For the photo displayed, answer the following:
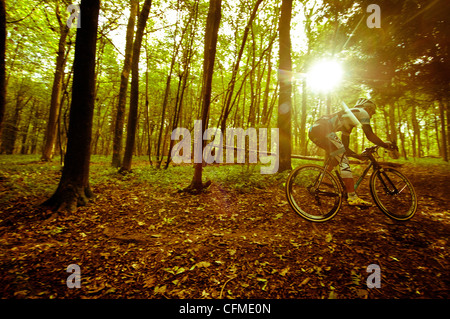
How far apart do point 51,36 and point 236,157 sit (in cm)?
1622

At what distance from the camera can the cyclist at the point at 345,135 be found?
396 cm

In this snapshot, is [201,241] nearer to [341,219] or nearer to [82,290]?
[82,290]

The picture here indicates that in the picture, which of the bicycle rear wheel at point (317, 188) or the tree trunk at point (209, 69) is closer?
the bicycle rear wheel at point (317, 188)

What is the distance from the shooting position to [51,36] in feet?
37.9

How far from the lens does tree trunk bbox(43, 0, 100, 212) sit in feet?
15.9

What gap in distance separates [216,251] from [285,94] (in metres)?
7.31

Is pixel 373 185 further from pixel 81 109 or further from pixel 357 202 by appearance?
pixel 81 109

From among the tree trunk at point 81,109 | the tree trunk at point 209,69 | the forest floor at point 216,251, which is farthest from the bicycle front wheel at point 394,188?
the tree trunk at point 81,109

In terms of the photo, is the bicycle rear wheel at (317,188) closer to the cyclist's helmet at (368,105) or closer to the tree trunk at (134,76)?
the cyclist's helmet at (368,105)

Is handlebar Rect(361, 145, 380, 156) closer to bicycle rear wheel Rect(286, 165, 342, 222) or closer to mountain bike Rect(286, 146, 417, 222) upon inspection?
mountain bike Rect(286, 146, 417, 222)

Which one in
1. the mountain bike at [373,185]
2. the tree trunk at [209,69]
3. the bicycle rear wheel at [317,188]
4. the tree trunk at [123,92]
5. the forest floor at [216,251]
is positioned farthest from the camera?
the tree trunk at [123,92]

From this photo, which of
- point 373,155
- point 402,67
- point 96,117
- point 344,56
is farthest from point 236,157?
point 96,117

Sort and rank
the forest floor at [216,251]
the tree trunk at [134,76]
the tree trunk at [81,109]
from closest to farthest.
A: the forest floor at [216,251], the tree trunk at [81,109], the tree trunk at [134,76]

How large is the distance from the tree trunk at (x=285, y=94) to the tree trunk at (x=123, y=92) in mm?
8313
